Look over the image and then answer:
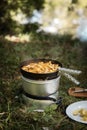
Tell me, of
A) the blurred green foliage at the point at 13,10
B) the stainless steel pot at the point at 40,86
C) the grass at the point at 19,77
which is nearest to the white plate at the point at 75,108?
the grass at the point at 19,77

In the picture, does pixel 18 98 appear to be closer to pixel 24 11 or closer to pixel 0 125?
pixel 0 125

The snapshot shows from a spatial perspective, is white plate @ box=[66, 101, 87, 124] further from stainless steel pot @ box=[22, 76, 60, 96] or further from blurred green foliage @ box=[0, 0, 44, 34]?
blurred green foliage @ box=[0, 0, 44, 34]

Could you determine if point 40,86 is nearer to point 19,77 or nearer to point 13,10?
point 19,77

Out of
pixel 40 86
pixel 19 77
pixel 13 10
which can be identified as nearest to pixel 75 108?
pixel 40 86

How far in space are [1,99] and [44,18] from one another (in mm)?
5315

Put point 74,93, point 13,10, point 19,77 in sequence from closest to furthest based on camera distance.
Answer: point 74,93
point 19,77
point 13,10

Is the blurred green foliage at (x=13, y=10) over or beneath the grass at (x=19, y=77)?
over

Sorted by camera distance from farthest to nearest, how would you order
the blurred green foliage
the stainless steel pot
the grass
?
1. the blurred green foliage
2. the stainless steel pot
3. the grass

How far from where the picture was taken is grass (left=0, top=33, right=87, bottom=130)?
393 centimetres

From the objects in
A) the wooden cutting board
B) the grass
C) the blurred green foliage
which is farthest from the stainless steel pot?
the blurred green foliage

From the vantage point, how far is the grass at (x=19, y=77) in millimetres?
3926

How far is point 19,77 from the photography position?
5.43 metres

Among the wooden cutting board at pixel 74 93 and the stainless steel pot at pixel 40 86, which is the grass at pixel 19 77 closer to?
the wooden cutting board at pixel 74 93

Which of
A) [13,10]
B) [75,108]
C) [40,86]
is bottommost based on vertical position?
[75,108]
